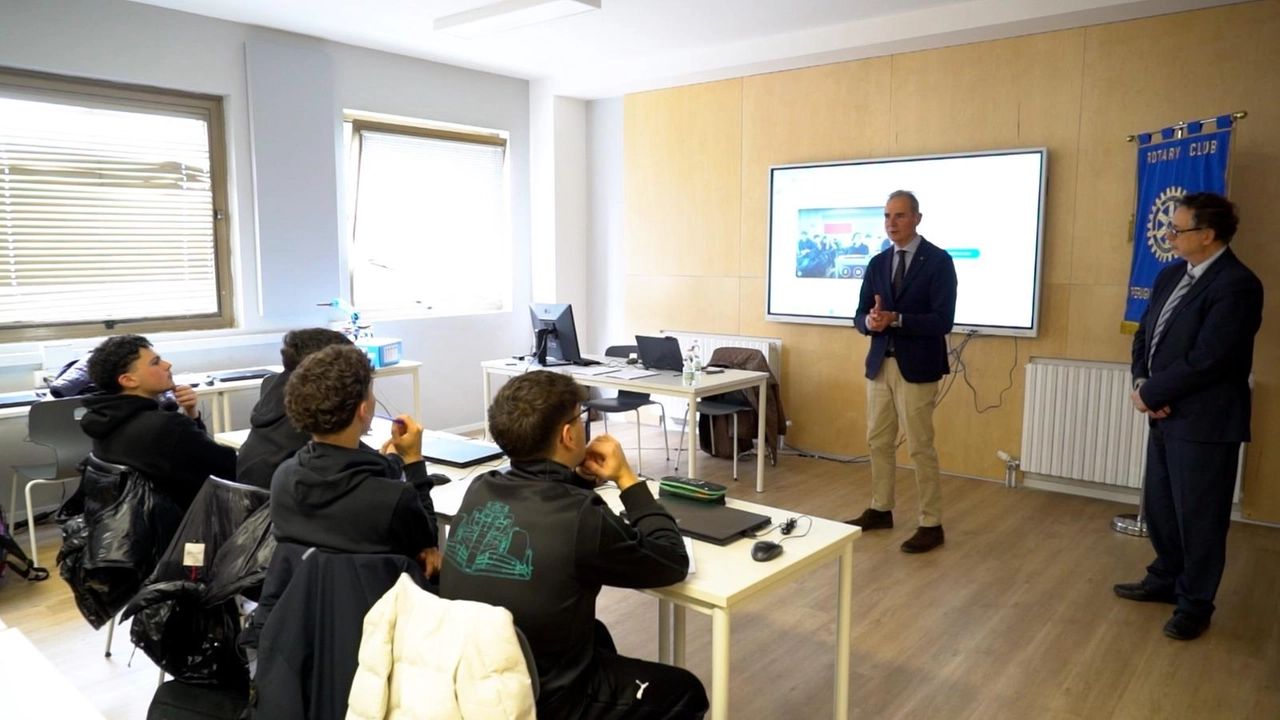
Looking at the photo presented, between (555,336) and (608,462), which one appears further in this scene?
(555,336)

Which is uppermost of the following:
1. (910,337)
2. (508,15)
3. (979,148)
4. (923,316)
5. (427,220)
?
(508,15)

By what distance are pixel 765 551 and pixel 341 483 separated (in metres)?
1.00

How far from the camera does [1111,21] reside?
4.74 metres

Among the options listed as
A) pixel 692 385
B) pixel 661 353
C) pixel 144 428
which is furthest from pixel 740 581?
pixel 661 353

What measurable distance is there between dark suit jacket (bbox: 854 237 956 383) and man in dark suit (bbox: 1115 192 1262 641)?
36.1 inches

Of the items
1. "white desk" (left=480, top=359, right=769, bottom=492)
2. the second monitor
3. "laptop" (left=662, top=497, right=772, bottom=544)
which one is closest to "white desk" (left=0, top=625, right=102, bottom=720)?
"laptop" (left=662, top=497, right=772, bottom=544)

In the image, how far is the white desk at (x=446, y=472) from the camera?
8.17ft

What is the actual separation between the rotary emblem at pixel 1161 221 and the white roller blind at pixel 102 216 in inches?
217

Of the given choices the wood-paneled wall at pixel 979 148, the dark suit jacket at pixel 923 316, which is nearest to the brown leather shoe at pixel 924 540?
the dark suit jacket at pixel 923 316

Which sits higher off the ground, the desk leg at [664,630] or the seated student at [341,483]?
the seated student at [341,483]

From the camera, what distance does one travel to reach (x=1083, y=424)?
5.00m

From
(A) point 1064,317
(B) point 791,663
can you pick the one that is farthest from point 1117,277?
(B) point 791,663

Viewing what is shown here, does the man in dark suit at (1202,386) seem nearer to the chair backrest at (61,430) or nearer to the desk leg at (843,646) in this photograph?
the desk leg at (843,646)

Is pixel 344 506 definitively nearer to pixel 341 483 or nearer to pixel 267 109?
pixel 341 483
